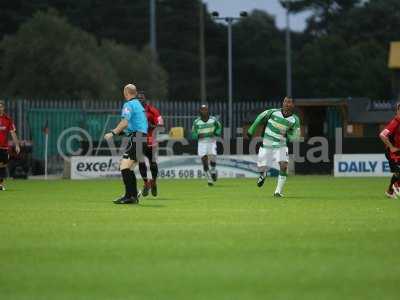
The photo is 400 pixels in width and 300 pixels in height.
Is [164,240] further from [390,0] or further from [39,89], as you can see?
[390,0]

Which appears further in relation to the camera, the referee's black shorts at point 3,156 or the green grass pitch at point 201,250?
the referee's black shorts at point 3,156

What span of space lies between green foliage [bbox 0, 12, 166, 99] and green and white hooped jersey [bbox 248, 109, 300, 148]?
139ft

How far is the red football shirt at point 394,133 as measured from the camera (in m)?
24.0

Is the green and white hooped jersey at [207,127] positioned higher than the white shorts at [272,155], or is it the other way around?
the green and white hooped jersey at [207,127]

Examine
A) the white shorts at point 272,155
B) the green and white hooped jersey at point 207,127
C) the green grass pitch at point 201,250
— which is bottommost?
the green grass pitch at point 201,250

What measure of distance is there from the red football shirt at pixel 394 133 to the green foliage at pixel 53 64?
4433 centimetres

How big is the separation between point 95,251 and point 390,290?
13.0ft

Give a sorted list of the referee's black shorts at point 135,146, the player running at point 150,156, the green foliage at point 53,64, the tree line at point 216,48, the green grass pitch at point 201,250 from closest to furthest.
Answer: the green grass pitch at point 201,250
the referee's black shorts at point 135,146
the player running at point 150,156
the green foliage at point 53,64
the tree line at point 216,48

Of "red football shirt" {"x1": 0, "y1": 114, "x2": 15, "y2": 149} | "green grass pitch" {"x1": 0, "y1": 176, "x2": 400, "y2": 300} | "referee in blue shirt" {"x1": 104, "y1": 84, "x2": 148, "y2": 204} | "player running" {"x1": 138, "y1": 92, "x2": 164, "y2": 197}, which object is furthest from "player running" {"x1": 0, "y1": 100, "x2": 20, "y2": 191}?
"referee in blue shirt" {"x1": 104, "y1": 84, "x2": 148, "y2": 204}

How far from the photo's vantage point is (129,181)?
842 inches

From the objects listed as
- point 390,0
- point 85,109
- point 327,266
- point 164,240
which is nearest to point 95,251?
point 164,240

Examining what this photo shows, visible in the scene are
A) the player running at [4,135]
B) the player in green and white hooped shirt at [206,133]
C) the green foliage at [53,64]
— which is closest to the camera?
the player running at [4,135]

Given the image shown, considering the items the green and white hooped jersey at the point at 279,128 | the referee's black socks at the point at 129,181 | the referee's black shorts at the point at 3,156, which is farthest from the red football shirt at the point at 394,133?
the referee's black shorts at the point at 3,156

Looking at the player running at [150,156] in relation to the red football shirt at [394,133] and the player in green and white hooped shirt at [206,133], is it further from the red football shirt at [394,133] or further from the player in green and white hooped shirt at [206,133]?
the player in green and white hooped shirt at [206,133]
